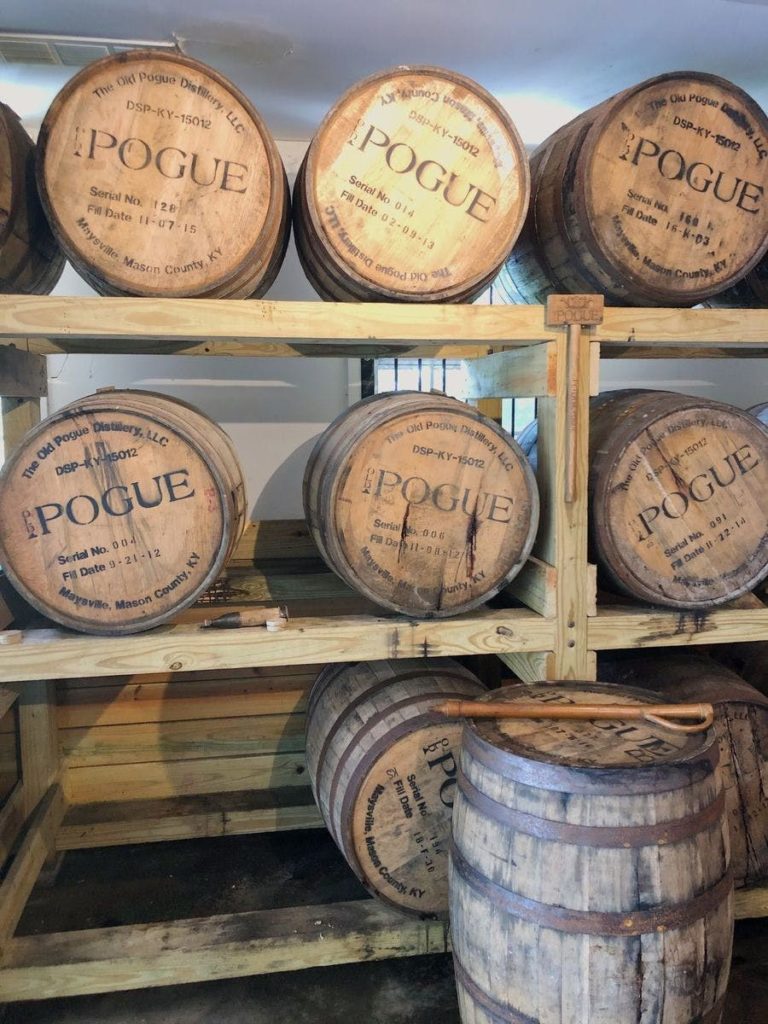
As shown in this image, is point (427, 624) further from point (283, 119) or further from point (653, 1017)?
point (283, 119)

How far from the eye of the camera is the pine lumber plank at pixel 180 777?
3.12m

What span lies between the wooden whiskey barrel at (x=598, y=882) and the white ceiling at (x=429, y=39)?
2.29 m

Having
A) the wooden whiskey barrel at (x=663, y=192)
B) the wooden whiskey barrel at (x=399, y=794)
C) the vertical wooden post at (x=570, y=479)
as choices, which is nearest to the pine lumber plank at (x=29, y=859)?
the wooden whiskey barrel at (x=399, y=794)

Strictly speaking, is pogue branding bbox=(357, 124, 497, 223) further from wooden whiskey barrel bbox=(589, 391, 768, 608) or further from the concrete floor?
the concrete floor

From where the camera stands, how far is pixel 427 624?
2078 mm

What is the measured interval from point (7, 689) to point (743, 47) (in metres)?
3.43

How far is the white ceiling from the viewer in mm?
2381

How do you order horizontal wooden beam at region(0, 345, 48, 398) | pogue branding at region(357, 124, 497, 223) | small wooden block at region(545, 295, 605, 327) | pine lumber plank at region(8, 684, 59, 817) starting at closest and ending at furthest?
pogue branding at region(357, 124, 497, 223) < small wooden block at region(545, 295, 605, 327) < horizontal wooden beam at region(0, 345, 48, 398) < pine lumber plank at region(8, 684, 59, 817)

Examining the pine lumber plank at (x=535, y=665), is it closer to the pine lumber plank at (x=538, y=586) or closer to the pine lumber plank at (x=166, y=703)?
the pine lumber plank at (x=538, y=586)

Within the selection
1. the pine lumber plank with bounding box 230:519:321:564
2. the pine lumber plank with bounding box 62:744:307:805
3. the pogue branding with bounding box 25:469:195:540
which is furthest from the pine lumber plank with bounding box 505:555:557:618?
the pine lumber plank with bounding box 62:744:307:805

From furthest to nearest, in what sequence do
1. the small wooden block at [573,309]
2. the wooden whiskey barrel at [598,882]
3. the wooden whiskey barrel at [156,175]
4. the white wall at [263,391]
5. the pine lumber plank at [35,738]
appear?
the white wall at [263,391] < the pine lumber plank at [35,738] < the small wooden block at [573,309] < the wooden whiskey barrel at [156,175] < the wooden whiskey barrel at [598,882]

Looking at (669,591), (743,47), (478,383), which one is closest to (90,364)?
(478,383)

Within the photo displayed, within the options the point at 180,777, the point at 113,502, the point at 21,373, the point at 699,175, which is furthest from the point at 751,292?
the point at 180,777

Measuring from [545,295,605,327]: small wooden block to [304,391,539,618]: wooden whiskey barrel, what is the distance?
341 millimetres
